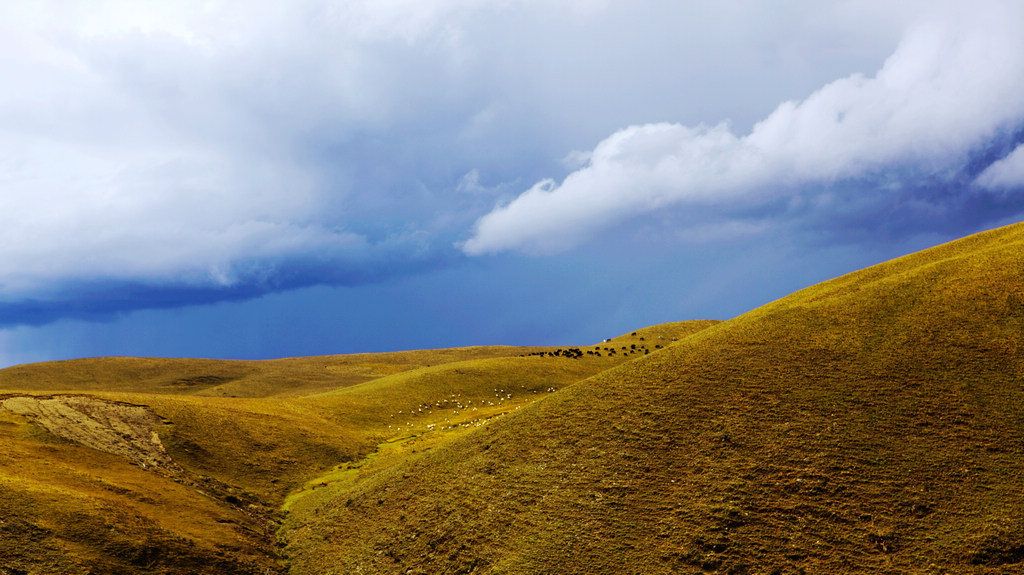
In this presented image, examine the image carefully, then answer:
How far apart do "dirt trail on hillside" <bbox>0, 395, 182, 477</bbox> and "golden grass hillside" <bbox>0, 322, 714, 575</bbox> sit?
9cm

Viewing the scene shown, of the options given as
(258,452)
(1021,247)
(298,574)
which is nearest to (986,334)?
(1021,247)

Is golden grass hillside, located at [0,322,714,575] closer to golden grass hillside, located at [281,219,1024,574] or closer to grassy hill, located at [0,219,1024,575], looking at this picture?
grassy hill, located at [0,219,1024,575]

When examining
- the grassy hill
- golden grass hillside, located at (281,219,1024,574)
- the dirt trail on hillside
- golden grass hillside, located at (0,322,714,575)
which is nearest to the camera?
golden grass hillside, located at (281,219,1024,574)

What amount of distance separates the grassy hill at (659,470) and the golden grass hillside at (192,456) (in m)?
0.13

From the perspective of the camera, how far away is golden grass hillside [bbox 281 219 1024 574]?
15.7m

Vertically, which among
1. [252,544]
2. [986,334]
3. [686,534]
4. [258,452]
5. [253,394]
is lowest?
[686,534]

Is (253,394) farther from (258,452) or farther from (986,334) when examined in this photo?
(986,334)

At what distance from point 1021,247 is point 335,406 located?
43.7 meters

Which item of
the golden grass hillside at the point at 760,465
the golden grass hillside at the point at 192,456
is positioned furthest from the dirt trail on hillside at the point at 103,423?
the golden grass hillside at the point at 760,465

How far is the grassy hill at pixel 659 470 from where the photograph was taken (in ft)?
52.7

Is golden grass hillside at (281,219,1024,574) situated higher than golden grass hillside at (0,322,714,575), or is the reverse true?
golden grass hillside at (0,322,714,575)

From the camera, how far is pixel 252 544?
880 inches

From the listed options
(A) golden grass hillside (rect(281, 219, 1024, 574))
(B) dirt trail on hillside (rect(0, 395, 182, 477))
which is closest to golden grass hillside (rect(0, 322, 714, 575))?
(B) dirt trail on hillside (rect(0, 395, 182, 477))

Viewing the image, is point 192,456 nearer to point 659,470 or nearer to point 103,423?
point 103,423
